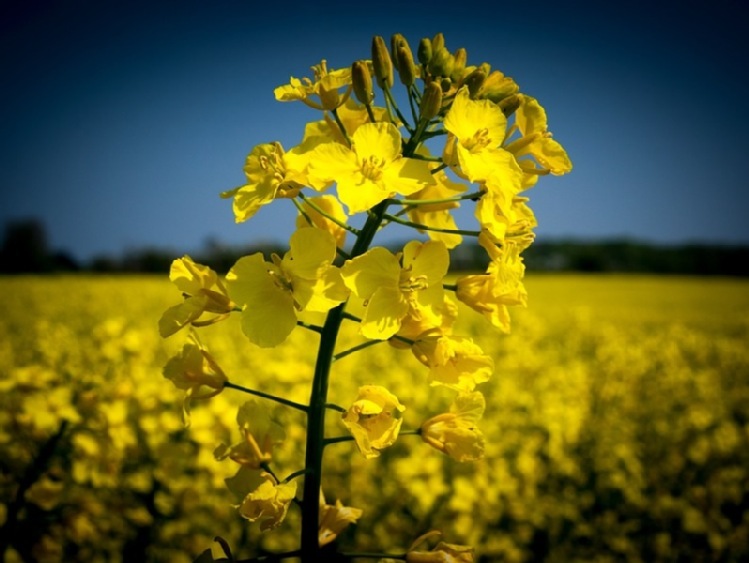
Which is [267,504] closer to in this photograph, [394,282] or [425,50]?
[394,282]

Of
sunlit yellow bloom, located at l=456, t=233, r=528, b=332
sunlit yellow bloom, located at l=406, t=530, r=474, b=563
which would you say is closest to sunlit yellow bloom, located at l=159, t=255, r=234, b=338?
sunlit yellow bloom, located at l=456, t=233, r=528, b=332

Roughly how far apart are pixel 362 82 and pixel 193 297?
2.00 ft

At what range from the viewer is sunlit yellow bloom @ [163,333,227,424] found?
3.95 feet

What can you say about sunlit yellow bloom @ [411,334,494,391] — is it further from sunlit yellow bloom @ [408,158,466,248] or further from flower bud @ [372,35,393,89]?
flower bud @ [372,35,393,89]

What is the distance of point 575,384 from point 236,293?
508 cm

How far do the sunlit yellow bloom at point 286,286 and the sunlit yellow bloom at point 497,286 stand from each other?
33cm

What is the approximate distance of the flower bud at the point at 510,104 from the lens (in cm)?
115

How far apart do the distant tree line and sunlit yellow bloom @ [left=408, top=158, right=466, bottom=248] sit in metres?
22.1

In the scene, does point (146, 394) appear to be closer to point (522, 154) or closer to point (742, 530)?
point (522, 154)

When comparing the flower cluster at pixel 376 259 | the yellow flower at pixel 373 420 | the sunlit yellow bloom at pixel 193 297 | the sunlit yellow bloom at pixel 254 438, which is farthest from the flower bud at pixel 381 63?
the sunlit yellow bloom at pixel 254 438

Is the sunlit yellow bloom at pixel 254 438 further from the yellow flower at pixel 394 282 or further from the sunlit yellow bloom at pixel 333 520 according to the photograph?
the yellow flower at pixel 394 282

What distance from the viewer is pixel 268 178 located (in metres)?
1.14

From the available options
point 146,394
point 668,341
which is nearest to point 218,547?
point 146,394

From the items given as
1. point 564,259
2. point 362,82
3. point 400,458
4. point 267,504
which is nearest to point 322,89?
point 362,82
